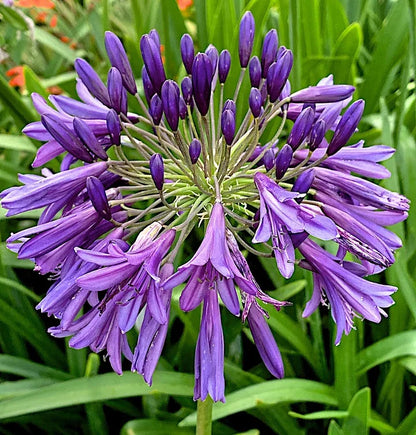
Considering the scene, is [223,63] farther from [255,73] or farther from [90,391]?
[90,391]

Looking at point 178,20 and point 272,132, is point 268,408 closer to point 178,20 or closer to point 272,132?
point 272,132

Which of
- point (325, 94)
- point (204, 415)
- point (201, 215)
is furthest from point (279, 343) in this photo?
point (325, 94)

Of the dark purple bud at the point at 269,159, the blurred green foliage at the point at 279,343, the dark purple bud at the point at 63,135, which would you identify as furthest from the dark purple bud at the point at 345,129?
the blurred green foliage at the point at 279,343

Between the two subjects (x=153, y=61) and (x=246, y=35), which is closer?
(x=153, y=61)

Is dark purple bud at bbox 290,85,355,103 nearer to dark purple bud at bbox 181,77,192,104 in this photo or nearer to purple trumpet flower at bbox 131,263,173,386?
dark purple bud at bbox 181,77,192,104

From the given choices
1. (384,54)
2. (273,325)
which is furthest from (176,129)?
(384,54)

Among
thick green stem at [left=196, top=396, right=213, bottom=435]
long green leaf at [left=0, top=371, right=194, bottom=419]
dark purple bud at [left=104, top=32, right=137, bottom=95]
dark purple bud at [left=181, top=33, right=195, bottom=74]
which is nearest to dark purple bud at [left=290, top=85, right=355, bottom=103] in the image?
dark purple bud at [left=181, top=33, right=195, bottom=74]

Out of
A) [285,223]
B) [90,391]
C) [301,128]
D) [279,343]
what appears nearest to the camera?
[285,223]
